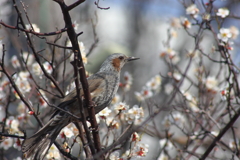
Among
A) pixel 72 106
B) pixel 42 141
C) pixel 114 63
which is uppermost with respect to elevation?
pixel 114 63

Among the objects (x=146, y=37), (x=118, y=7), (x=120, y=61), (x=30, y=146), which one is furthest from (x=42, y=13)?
(x=118, y=7)

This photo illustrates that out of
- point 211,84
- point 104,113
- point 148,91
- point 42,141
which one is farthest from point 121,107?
point 211,84

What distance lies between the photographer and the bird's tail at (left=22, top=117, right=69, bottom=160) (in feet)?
12.0

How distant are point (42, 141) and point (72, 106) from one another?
67cm

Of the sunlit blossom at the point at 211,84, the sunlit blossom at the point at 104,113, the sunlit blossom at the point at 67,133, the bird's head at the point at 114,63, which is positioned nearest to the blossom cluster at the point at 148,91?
the bird's head at the point at 114,63

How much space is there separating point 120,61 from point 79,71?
7.92 ft

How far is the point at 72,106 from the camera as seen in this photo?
4.24 metres

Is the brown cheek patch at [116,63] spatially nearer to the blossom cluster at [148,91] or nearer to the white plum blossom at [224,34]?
the blossom cluster at [148,91]

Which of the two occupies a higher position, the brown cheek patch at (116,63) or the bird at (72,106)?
the brown cheek patch at (116,63)

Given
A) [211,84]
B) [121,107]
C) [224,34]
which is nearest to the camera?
[121,107]

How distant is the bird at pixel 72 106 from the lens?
369cm

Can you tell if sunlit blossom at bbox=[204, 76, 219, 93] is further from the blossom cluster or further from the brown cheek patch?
the brown cheek patch

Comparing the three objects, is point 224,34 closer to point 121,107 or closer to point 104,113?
point 121,107

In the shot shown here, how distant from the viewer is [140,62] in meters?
13.0
